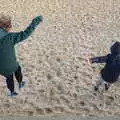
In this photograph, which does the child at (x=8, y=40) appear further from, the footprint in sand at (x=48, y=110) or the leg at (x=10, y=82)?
the footprint in sand at (x=48, y=110)

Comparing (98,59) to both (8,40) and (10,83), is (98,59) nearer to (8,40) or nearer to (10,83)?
(10,83)

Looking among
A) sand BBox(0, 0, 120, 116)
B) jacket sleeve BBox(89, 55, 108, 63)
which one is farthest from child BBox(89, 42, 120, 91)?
sand BBox(0, 0, 120, 116)

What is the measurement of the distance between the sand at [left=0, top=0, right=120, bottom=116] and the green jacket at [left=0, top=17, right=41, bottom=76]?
2.84ft

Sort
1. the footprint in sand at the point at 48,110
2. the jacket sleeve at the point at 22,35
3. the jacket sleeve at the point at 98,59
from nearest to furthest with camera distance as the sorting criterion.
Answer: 1. the jacket sleeve at the point at 22,35
2. the jacket sleeve at the point at 98,59
3. the footprint in sand at the point at 48,110

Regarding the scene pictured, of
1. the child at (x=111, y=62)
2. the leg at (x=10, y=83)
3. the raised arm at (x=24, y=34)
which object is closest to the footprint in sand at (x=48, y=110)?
the leg at (x=10, y=83)

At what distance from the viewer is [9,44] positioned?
15.3 feet

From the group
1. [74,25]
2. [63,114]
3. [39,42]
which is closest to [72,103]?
[63,114]

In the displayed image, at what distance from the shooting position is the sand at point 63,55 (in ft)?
18.6

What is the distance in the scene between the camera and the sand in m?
5.66

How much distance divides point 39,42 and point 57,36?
496mm

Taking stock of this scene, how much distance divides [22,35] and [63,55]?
2.87 meters

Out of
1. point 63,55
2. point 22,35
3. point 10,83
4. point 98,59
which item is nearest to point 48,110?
point 10,83

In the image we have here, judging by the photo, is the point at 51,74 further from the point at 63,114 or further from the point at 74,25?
the point at 74,25

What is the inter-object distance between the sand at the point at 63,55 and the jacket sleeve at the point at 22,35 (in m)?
1.24
